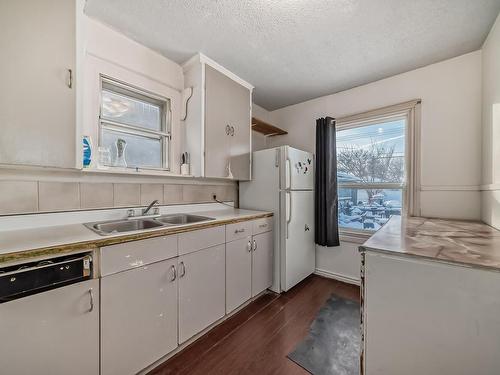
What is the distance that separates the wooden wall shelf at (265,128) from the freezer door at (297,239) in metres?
1.07

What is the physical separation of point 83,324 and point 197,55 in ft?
7.18

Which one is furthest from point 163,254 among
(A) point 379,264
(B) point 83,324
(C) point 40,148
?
(A) point 379,264

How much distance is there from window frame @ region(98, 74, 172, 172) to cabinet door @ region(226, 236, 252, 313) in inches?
41.3

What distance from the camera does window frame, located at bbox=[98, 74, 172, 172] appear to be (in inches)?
65.6

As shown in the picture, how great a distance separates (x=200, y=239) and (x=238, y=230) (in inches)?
16.9

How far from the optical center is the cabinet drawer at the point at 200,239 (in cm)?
145

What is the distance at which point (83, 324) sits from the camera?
103 centimetres

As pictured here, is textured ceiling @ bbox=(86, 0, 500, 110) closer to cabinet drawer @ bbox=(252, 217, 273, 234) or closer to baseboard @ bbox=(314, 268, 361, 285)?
cabinet drawer @ bbox=(252, 217, 273, 234)

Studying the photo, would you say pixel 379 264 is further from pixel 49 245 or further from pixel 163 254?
pixel 49 245

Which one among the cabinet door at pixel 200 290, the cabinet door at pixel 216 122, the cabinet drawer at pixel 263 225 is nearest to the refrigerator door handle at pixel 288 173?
the cabinet drawer at pixel 263 225

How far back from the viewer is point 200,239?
155cm

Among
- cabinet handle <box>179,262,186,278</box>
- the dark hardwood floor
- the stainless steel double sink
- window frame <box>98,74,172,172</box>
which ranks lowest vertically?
the dark hardwood floor

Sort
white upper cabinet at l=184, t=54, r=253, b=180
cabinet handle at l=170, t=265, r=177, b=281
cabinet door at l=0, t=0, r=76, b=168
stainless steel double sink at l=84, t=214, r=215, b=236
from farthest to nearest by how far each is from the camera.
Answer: white upper cabinet at l=184, t=54, r=253, b=180 → stainless steel double sink at l=84, t=214, r=215, b=236 → cabinet handle at l=170, t=265, r=177, b=281 → cabinet door at l=0, t=0, r=76, b=168

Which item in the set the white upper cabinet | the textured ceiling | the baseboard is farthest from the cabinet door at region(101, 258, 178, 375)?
Answer: the baseboard
